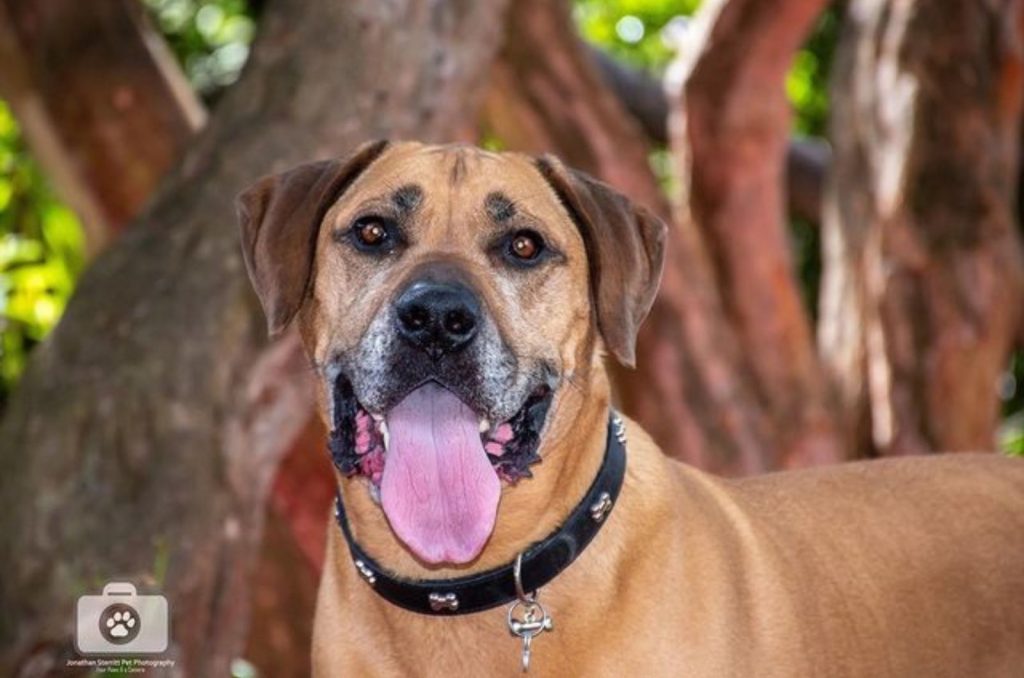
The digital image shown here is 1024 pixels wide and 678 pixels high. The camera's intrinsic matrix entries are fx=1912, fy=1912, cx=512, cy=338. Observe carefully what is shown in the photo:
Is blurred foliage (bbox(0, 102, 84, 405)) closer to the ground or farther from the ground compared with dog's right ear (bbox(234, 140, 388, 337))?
closer to the ground

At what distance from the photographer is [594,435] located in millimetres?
4883

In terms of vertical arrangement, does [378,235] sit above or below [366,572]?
above

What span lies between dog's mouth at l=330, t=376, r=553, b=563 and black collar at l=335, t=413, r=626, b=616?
0.28ft

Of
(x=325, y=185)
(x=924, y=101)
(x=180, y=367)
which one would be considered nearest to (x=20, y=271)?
(x=180, y=367)

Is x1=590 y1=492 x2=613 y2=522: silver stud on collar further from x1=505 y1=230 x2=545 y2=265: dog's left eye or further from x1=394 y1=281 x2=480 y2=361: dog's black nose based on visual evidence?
x1=505 y1=230 x2=545 y2=265: dog's left eye

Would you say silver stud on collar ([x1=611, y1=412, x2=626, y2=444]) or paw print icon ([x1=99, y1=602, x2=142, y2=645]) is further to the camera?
paw print icon ([x1=99, y1=602, x2=142, y2=645])

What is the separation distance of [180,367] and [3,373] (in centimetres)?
416

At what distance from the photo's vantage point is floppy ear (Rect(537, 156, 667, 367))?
4.96 meters

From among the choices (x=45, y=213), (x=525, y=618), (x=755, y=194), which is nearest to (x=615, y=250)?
(x=525, y=618)

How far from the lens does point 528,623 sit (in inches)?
184

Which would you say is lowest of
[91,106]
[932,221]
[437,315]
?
[932,221]

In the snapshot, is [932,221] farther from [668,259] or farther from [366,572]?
[366,572]

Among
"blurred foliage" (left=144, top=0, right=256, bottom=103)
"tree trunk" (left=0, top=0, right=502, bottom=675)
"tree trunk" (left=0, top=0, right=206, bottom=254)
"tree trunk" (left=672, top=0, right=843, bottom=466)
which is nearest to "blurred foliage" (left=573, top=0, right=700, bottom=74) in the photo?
"blurred foliage" (left=144, top=0, right=256, bottom=103)

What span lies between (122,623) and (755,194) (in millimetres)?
5100
